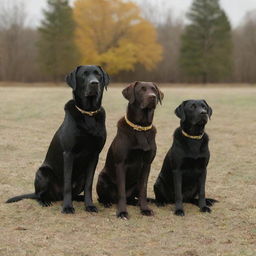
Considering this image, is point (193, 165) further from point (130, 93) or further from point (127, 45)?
point (127, 45)

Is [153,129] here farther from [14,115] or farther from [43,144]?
[14,115]

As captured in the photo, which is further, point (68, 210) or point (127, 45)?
point (127, 45)

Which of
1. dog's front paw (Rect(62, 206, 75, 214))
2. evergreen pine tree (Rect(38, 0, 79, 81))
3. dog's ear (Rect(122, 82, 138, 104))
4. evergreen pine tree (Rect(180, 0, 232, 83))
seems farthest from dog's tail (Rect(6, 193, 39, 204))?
evergreen pine tree (Rect(180, 0, 232, 83))

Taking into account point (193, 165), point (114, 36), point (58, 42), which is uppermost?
point (114, 36)

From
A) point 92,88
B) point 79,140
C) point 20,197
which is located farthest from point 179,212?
point 20,197

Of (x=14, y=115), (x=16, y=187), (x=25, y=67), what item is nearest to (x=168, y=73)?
(x=25, y=67)

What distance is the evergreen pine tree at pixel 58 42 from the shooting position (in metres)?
47.6

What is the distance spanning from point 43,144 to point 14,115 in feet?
20.3

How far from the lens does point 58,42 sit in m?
48.0

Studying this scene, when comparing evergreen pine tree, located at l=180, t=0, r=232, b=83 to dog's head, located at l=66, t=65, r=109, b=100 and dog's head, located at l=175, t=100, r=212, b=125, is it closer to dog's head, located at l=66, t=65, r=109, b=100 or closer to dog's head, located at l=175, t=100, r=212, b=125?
dog's head, located at l=175, t=100, r=212, b=125

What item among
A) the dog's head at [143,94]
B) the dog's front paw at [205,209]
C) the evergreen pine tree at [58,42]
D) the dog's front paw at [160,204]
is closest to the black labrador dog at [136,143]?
the dog's head at [143,94]

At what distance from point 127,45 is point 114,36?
3372mm

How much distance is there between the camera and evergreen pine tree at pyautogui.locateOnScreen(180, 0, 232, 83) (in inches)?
2088

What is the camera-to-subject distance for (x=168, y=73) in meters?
55.4
